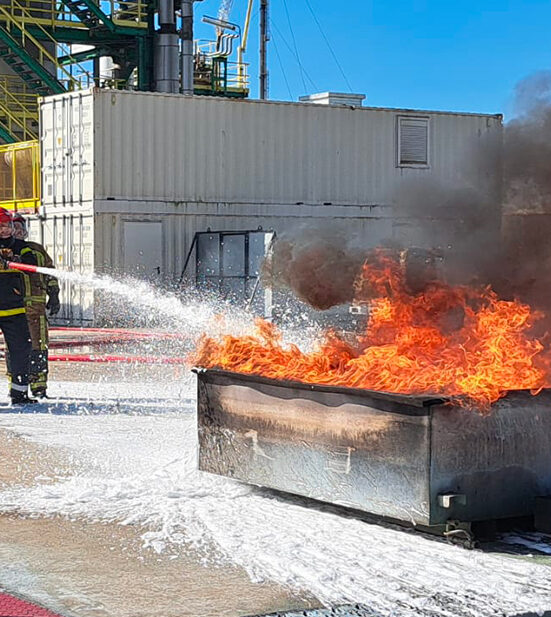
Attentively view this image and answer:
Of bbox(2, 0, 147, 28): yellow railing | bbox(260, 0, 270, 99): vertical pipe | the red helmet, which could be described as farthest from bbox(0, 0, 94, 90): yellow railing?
the red helmet

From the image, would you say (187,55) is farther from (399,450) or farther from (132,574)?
(132,574)

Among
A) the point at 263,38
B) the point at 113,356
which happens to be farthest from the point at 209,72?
the point at 113,356

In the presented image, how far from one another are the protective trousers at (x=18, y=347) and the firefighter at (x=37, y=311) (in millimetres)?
57

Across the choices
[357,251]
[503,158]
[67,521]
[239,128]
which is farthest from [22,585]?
[239,128]

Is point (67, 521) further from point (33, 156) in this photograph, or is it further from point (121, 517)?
point (33, 156)

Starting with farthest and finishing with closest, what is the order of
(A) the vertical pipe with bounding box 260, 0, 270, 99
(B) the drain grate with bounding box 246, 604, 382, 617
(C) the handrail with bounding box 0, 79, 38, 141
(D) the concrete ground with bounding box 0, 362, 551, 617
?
(A) the vertical pipe with bounding box 260, 0, 270, 99
(C) the handrail with bounding box 0, 79, 38, 141
(D) the concrete ground with bounding box 0, 362, 551, 617
(B) the drain grate with bounding box 246, 604, 382, 617

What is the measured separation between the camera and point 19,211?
26078 millimetres

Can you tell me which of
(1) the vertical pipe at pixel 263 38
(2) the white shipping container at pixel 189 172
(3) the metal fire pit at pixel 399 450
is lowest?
(3) the metal fire pit at pixel 399 450

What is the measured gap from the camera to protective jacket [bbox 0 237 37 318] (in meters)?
10.8

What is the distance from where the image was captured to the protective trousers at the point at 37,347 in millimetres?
10844

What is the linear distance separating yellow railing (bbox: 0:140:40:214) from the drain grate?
2208 cm

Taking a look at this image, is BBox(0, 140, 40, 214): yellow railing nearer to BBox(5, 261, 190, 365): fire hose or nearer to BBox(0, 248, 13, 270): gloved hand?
BBox(5, 261, 190, 365): fire hose

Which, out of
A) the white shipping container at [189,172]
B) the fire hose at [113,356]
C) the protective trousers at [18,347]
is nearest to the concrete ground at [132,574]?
the protective trousers at [18,347]

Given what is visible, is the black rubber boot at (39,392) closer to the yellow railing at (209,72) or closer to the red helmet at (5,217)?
the red helmet at (5,217)
